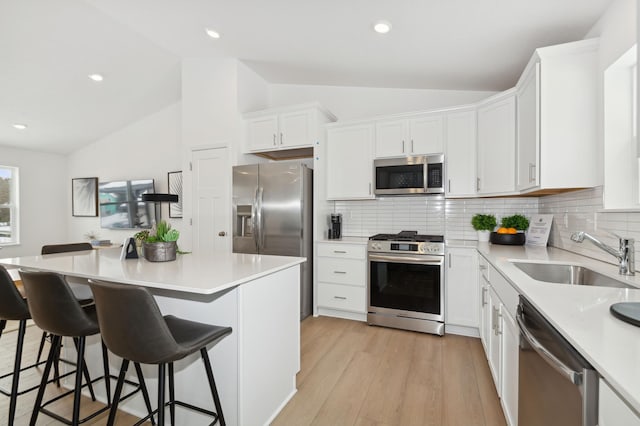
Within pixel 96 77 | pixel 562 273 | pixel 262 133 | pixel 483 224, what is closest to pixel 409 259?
pixel 483 224

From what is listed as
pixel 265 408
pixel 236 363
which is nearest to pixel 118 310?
pixel 236 363

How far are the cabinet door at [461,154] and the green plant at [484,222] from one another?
0.29 metres

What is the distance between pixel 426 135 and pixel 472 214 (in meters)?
1.03

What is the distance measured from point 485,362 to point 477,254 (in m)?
0.93

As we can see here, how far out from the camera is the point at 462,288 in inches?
117

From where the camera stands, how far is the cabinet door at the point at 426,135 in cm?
325

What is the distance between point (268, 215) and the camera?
3521mm

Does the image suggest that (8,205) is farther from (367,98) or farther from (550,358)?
(550,358)

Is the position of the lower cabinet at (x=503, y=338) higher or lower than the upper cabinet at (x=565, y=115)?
lower

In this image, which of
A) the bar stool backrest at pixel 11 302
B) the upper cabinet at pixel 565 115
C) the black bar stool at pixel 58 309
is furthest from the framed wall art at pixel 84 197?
the upper cabinet at pixel 565 115

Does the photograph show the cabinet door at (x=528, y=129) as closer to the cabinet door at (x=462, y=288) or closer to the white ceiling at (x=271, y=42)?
the white ceiling at (x=271, y=42)

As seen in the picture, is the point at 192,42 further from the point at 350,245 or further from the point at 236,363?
the point at 236,363

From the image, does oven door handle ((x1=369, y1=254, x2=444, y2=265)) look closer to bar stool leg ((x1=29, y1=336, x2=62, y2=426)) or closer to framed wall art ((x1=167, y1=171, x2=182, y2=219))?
bar stool leg ((x1=29, y1=336, x2=62, y2=426))

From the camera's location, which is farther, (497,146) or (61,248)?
(497,146)
